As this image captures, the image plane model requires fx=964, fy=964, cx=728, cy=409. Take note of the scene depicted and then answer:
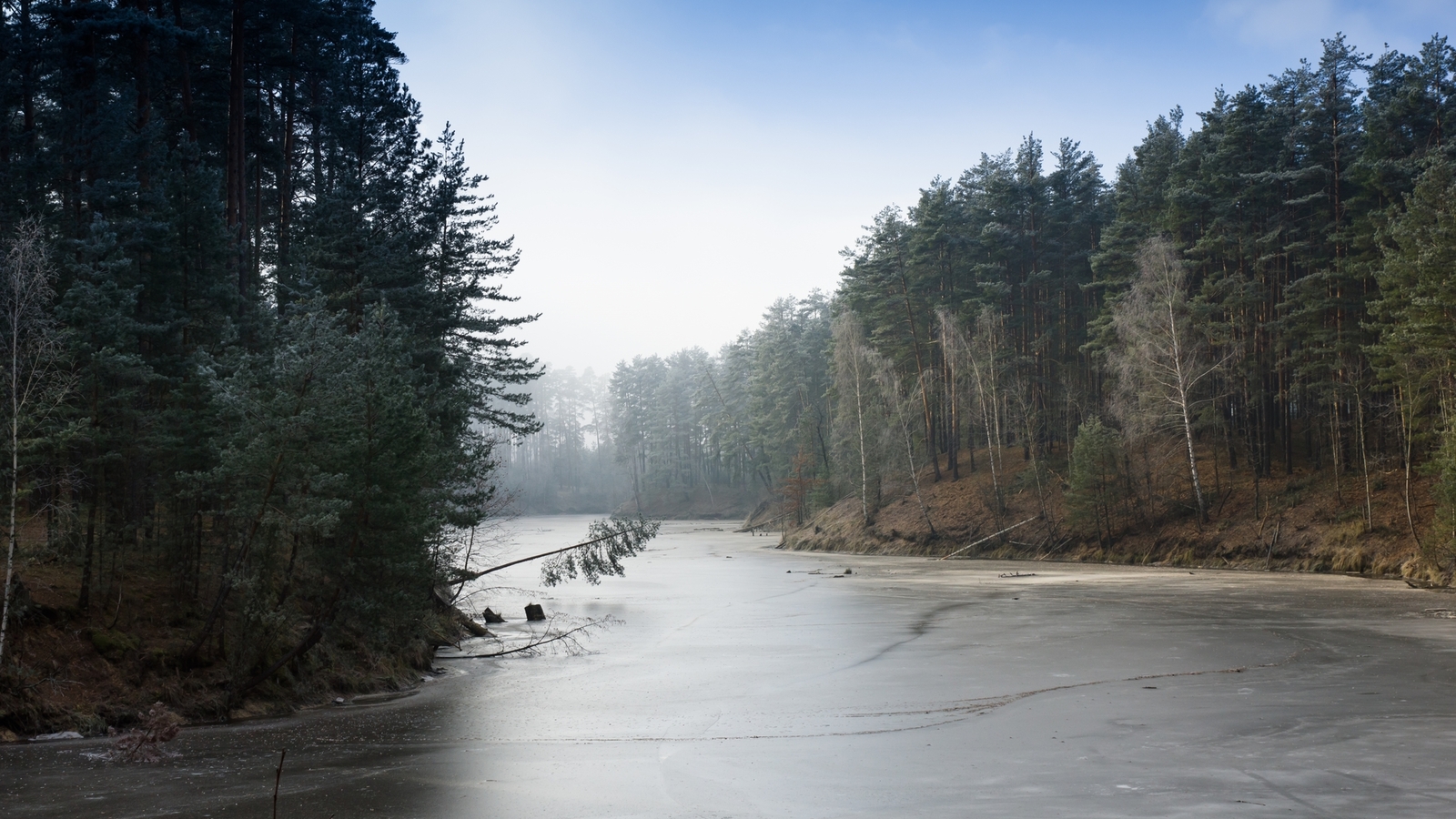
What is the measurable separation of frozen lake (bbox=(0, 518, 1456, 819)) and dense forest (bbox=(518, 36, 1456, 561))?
38.0 feet

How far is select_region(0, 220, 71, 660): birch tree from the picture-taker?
12875 mm

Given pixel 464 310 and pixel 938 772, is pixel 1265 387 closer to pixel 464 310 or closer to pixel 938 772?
pixel 464 310

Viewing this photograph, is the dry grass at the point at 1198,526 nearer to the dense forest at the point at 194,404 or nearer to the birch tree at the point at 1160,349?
the birch tree at the point at 1160,349

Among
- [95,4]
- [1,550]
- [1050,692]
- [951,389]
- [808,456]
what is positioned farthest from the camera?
[808,456]

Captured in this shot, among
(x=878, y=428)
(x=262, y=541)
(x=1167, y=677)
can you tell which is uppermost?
(x=878, y=428)

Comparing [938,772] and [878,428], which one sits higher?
[878,428]

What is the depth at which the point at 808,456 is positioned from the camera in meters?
66.2

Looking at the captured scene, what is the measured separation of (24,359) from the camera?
45.0ft

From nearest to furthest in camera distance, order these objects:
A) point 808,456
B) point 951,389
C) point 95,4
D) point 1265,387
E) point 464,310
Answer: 1. point 95,4
2. point 464,310
3. point 1265,387
4. point 951,389
5. point 808,456

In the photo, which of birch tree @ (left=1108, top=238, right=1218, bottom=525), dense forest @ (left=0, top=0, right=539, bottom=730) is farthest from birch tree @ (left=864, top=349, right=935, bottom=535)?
dense forest @ (left=0, top=0, right=539, bottom=730)

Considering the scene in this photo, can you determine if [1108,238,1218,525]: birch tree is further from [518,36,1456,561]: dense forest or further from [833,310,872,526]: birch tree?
[833,310,872,526]: birch tree

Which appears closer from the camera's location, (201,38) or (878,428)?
(201,38)

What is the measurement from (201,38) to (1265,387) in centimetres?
4047

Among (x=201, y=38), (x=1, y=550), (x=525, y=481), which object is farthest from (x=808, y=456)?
(x=525, y=481)
